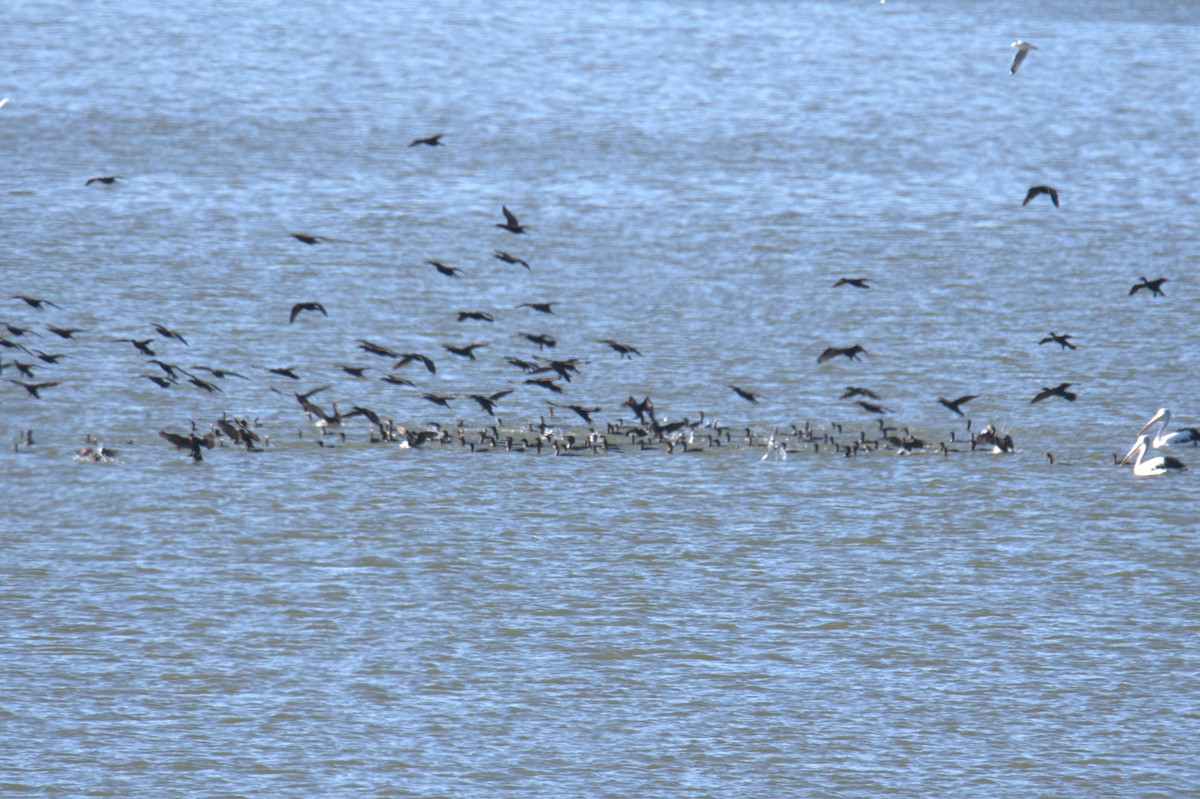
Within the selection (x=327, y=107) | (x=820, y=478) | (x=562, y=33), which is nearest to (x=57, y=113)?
(x=327, y=107)

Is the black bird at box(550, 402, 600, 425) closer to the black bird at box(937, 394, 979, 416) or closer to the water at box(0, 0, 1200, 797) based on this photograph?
the water at box(0, 0, 1200, 797)

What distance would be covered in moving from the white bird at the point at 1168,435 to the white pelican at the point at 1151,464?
30 centimetres

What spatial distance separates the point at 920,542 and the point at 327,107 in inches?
1898

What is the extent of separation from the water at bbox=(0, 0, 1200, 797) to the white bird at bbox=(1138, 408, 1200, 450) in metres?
0.71

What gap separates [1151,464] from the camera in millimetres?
29172

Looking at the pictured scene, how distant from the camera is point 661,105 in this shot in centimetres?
7156

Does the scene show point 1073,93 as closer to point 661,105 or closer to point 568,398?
point 661,105

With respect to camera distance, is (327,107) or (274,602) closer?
(274,602)

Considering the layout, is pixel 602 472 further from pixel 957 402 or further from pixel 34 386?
pixel 34 386

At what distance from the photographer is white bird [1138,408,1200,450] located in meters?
29.9

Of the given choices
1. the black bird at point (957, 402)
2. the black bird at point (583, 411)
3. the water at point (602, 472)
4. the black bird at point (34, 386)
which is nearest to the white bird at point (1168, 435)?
the water at point (602, 472)

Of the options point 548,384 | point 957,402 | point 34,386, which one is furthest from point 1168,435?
point 34,386

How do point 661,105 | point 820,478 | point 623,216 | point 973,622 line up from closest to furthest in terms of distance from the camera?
point 973,622, point 820,478, point 623,216, point 661,105

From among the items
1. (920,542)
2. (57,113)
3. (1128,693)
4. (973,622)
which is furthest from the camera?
(57,113)
